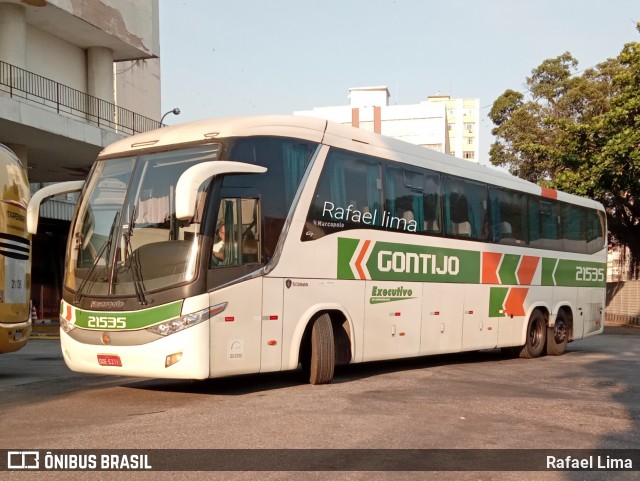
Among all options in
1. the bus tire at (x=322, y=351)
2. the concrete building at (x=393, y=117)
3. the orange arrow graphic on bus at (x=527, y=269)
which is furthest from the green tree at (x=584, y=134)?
the concrete building at (x=393, y=117)

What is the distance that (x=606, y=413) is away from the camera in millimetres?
9039

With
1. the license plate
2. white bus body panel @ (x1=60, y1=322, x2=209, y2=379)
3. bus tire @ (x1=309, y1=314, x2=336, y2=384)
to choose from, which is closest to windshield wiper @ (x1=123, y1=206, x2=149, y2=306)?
white bus body panel @ (x1=60, y1=322, x2=209, y2=379)

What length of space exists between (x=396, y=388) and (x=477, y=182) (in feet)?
18.0

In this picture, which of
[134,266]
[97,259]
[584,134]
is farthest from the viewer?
[584,134]

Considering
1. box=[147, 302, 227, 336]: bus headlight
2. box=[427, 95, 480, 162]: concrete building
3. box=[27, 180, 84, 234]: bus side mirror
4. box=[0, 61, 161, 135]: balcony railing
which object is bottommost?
box=[147, 302, 227, 336]: bus headlight

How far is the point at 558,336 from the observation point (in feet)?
58.4

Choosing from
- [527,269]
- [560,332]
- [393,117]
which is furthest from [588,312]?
[393,117]

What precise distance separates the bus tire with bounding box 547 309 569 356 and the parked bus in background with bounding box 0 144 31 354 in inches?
433

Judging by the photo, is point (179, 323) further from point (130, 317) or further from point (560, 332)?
point (560, 332)

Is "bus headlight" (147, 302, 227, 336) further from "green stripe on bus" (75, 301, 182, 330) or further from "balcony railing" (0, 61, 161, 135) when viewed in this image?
"balcony railing" (0, 61, 161, 135)

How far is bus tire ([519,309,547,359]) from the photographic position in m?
16.8

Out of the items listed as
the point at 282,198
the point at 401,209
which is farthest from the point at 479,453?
the point at 401,209

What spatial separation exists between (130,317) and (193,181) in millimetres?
1828

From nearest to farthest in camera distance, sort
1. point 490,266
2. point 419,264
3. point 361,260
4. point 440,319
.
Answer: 1. point 361,260
2. point 419,264
3. point 440,319
4. point 490,266
